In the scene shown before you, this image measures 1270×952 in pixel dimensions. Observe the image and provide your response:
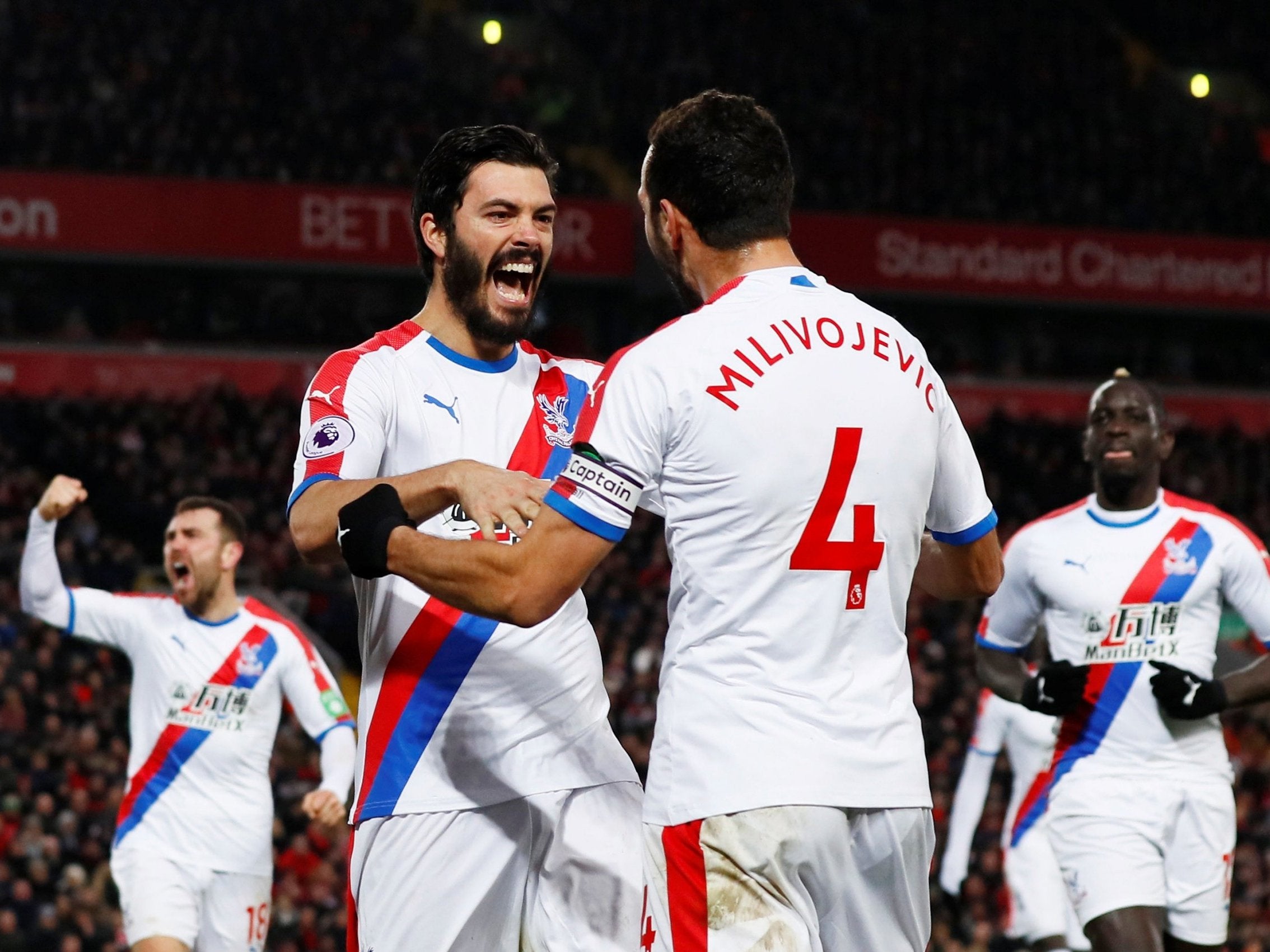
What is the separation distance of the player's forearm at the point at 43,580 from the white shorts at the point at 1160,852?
5.06 metres

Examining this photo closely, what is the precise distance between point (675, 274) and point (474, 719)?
1309mm

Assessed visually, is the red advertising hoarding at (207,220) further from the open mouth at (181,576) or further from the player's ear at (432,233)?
the player's ear at (432,233)

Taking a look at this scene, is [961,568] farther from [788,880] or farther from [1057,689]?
[1057,689]

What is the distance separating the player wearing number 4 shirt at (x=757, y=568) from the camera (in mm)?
3336

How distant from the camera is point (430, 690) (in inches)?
170

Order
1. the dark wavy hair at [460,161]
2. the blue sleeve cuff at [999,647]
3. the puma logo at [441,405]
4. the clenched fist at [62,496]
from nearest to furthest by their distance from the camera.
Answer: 1. the puma logo at [441,405]
2. the dark wavy hair at [460,161]
3. the blue sleeve cuff at [999,647]
4. the clenched fist at [62,496]

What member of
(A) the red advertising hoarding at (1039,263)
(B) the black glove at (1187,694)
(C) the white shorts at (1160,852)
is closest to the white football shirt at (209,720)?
(C) the white shorts at (1160,852)

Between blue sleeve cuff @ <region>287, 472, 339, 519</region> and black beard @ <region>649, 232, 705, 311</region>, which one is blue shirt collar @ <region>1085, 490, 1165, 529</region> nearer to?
black beard @ <region>649, 232, 705, 311</region>

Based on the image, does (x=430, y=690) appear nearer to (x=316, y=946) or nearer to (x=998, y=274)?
(x=316, y=946)

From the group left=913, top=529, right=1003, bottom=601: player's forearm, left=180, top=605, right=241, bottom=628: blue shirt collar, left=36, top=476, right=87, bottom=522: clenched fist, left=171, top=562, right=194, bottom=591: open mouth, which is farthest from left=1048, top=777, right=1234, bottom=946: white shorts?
left=36, top=476, right=87, bottom=522: clenched fist

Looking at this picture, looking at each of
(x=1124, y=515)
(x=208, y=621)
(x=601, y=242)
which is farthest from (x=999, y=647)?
(x=601, y=242)

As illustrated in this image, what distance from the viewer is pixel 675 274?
3.69m

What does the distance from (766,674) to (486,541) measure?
2.09ft

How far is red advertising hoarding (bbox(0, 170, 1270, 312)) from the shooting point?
80.8ft
